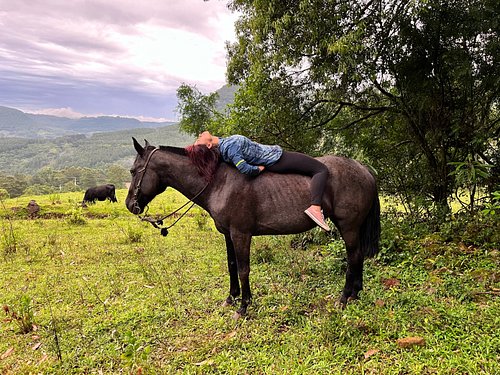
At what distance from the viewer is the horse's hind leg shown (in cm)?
420

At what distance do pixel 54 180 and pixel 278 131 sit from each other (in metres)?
96.1

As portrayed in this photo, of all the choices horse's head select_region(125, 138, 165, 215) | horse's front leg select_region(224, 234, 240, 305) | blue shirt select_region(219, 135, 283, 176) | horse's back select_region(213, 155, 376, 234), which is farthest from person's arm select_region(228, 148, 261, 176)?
horse's front leg select_region(224, 234, 240, 305)

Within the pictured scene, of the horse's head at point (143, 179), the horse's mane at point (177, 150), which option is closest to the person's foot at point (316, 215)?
the horse's mane at point (177, 150)

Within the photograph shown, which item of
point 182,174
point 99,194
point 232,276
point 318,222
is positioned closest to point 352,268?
point 318,222

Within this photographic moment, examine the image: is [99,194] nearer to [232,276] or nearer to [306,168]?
[232,276]

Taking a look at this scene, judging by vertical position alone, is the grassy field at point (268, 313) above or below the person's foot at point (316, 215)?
below

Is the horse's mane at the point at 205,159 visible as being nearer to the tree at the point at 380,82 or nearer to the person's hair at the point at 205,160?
the person's hair at the point at 205,160

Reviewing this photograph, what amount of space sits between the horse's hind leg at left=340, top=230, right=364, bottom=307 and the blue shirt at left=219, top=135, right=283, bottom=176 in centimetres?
144

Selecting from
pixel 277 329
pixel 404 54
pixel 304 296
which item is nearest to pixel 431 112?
pixel 404 54

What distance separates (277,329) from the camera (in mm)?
3734

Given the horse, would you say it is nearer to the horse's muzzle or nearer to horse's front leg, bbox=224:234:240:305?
the horse's muzzle

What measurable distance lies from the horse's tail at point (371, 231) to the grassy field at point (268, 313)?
56cm

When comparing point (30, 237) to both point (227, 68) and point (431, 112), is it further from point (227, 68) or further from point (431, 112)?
point (431, 112)

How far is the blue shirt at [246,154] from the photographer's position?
3.84 m
